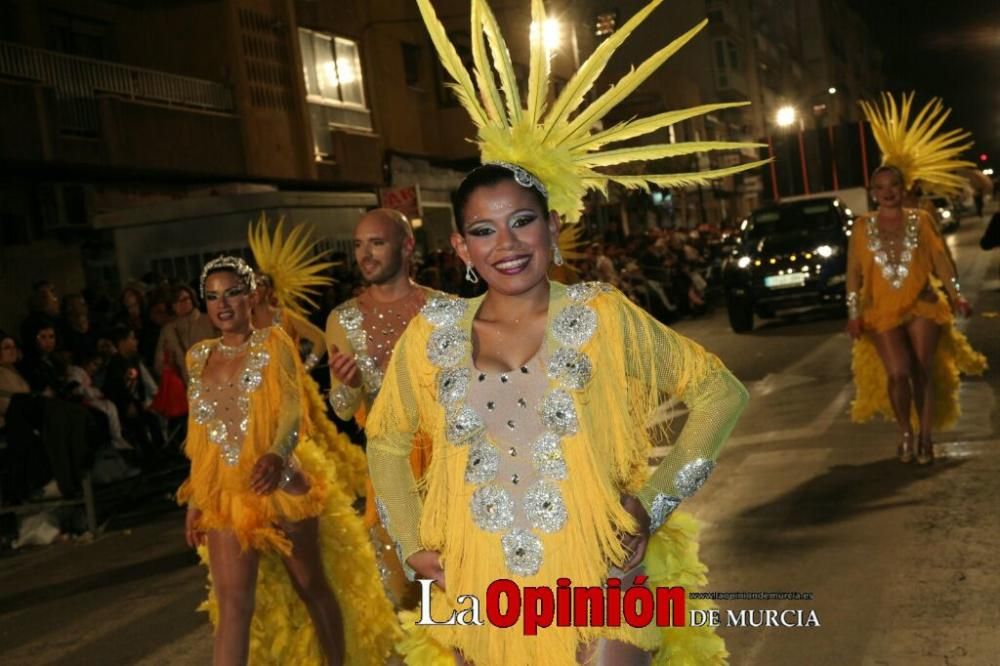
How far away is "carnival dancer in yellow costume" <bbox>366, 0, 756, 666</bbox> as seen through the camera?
3533mm

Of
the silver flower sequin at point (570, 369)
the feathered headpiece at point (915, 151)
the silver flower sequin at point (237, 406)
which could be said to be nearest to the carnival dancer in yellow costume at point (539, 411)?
A: the silver flower sequin at point (570, 369)

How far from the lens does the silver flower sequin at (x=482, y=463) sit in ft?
11.7

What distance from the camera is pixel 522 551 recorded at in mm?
3531

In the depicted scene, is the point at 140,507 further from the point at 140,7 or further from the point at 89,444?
the point at 140,7

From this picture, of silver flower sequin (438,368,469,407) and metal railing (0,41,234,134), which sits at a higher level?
metal railing (0,41,234,134)

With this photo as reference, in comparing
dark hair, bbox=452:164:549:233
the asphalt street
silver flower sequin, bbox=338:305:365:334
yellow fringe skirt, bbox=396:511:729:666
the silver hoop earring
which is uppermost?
dark hair, bbox=452:164:549:233

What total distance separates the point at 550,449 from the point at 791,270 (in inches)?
785

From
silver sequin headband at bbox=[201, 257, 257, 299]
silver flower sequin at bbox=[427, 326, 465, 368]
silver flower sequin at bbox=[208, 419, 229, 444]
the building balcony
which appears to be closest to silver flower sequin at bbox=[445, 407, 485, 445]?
silver flower sequin at bbox=[427, 326, 465, 368]

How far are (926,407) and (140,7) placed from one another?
18820 millimetres

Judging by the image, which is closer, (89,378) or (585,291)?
(585,291)

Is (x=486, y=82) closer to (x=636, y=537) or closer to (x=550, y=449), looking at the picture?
(x=550, y=449)

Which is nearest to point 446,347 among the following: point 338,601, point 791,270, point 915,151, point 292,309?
point 338,601

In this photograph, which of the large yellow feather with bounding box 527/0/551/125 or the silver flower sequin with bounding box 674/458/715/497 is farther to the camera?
the large yellow feather with bounding box 527/0/551/125

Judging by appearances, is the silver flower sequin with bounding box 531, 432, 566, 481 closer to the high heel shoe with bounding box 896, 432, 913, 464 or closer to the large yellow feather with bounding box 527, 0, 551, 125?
the large yellow feather with bounding box 527, 0, 551, 125
